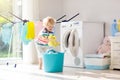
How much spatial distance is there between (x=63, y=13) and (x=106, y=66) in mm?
1510

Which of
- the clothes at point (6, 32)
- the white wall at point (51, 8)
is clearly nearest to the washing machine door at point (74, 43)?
the white wall at point (51, 8)

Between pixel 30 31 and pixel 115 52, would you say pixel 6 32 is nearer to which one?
pixel 30 31

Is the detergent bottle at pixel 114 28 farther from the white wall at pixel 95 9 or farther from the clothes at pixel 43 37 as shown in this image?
the clothes at pixel 43 37

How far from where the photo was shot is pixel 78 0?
4.30 meters

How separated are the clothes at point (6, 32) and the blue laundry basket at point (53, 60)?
1.52m

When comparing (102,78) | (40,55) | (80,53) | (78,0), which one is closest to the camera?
(102,78)

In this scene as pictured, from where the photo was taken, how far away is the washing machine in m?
3.66

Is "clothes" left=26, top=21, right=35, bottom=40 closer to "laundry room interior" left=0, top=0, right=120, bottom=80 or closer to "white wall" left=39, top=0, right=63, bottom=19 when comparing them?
"laundry room interior" left=0, top=0, right=120, bottom=80

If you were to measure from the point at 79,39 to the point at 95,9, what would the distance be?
2.11 feet

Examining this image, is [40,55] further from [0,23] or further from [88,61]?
[0,23]

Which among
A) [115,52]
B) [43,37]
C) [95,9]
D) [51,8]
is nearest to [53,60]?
[43,37]

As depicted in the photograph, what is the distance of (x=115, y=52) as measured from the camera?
3330 millimetres

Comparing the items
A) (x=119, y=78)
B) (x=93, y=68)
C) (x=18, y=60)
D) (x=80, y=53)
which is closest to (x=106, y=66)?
(x=93, y=68)

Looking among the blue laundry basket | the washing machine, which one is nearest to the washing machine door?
the washing machine
